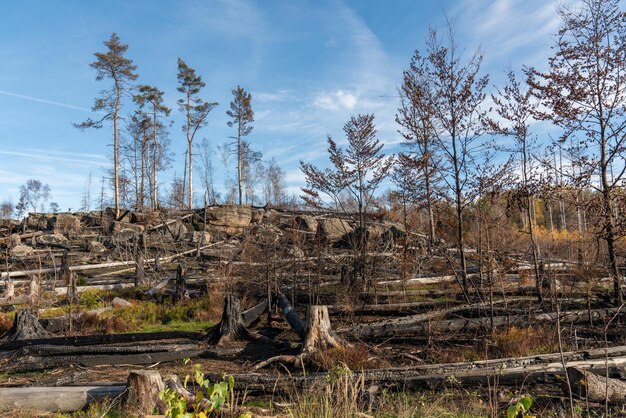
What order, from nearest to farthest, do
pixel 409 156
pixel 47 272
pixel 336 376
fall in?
1. pixel 336 376
2. pixel 409 156
3. pixel 47 272

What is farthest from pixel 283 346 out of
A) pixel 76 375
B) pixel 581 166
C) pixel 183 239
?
pixel 183 239

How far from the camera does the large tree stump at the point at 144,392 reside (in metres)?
4.89

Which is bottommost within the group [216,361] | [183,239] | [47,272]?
[216,361]

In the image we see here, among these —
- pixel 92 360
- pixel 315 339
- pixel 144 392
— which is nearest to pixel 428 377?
pixel 315 339

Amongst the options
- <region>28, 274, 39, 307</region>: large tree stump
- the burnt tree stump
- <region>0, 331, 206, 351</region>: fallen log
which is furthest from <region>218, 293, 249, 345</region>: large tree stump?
the burnt tree stump

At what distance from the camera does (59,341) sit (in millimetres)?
9266

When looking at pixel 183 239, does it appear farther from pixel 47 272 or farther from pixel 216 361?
pixel 216 361

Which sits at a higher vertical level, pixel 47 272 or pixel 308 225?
pixel 308 225

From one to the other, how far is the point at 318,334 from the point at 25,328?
637 cm

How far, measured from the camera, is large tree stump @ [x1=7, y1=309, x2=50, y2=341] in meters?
9.72

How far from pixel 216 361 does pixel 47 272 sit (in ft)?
42.9

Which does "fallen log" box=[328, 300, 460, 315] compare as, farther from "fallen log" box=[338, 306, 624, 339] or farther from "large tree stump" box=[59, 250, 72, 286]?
"large tree stump" box=[59, 250, 72, 286]

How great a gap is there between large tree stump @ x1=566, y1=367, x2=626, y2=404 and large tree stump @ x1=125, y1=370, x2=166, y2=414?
4.62 m

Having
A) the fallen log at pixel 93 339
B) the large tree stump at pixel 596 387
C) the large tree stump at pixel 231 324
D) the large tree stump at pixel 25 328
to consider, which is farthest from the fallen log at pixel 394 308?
the large tree stump at pixel 25 328
